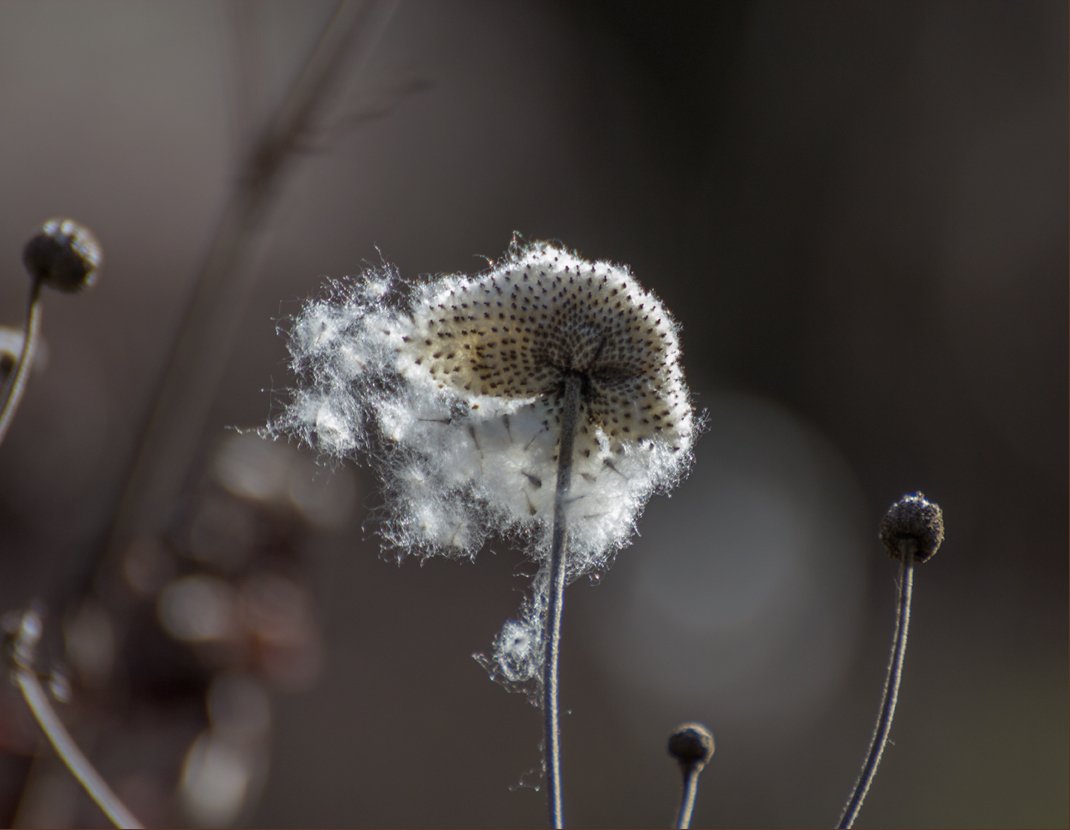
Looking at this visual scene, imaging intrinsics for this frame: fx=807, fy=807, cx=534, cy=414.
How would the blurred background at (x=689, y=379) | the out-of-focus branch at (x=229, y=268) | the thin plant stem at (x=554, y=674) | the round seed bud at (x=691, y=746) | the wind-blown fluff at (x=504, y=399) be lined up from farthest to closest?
the blurred background at (x=689, y=379)
the out-of-focus branch at (x=229, y=268)
the wind-blown fluff at (x=504, y=399)
the round seed bud at (x=691, y=746)
the thin plant stem at (x=554, y=674)

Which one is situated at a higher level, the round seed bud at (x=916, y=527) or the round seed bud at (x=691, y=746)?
the round seed bud at (x=916, y=527)

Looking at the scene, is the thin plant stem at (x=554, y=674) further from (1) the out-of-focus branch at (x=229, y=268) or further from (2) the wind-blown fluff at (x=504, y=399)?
(1) the out-of-focus branch at (x=229, y=268)

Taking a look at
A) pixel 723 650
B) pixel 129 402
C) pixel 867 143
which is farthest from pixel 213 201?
pixel 867 143

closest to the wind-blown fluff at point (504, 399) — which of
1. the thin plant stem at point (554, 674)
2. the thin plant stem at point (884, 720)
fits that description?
the thin plant stem at point (554, 674)

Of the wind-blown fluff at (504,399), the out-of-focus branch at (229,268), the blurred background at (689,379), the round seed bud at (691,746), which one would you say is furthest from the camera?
the blurred background at (689,379)

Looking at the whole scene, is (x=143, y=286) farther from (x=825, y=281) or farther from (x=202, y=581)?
(x=825, y=281)

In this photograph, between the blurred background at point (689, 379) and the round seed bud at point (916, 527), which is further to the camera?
the blurred background at point (689, 379)

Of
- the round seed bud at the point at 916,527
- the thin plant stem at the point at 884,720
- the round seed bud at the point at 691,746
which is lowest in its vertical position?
the round seed bud at the point at 691,746

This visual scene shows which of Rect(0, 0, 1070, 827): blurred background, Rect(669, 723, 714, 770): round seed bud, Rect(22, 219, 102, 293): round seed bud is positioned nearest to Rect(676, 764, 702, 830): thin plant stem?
Rect(669, 723, 714, 770): round seed bud
